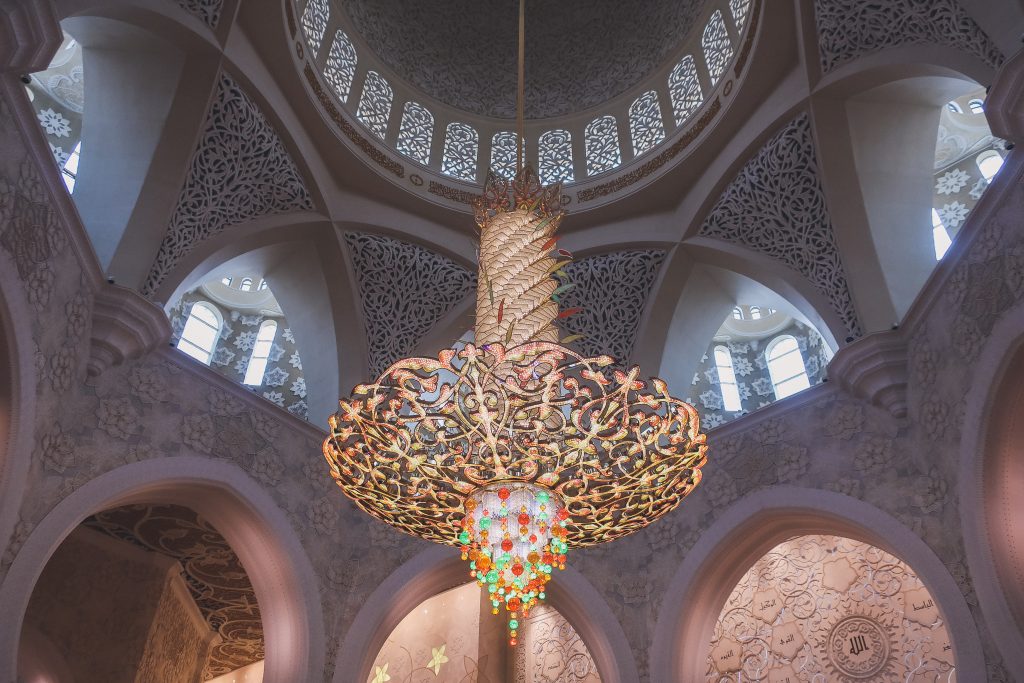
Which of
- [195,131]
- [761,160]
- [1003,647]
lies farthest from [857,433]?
[195,131]

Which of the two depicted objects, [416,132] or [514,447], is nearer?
[514,447]

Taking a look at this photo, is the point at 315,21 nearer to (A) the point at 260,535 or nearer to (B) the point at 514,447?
(A) the point at 260,535

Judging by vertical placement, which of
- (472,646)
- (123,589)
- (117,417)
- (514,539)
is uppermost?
(117,417)

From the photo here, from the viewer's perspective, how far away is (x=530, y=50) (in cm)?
1030

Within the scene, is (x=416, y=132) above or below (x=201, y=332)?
above

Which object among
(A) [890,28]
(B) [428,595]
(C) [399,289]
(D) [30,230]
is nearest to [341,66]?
(C) [399,289]

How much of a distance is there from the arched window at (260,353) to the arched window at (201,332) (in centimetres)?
47

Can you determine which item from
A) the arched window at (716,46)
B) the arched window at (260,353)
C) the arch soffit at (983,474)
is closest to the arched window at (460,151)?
the arched window at (716,46)

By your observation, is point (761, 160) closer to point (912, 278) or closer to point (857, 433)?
point (912, 278)

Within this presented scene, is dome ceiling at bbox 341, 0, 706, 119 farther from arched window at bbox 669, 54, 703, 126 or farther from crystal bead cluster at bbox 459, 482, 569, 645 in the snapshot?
crystal bead cluster at bbox 459, 482, 569, 645

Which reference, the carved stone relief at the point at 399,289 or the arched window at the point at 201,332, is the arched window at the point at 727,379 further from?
the arched window at the point at 201,332

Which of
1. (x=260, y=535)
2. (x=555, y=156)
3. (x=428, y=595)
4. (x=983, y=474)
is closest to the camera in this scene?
(x=983, y=474)

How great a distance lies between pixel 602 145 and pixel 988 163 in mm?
4078

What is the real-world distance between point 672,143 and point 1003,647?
5399 mm
